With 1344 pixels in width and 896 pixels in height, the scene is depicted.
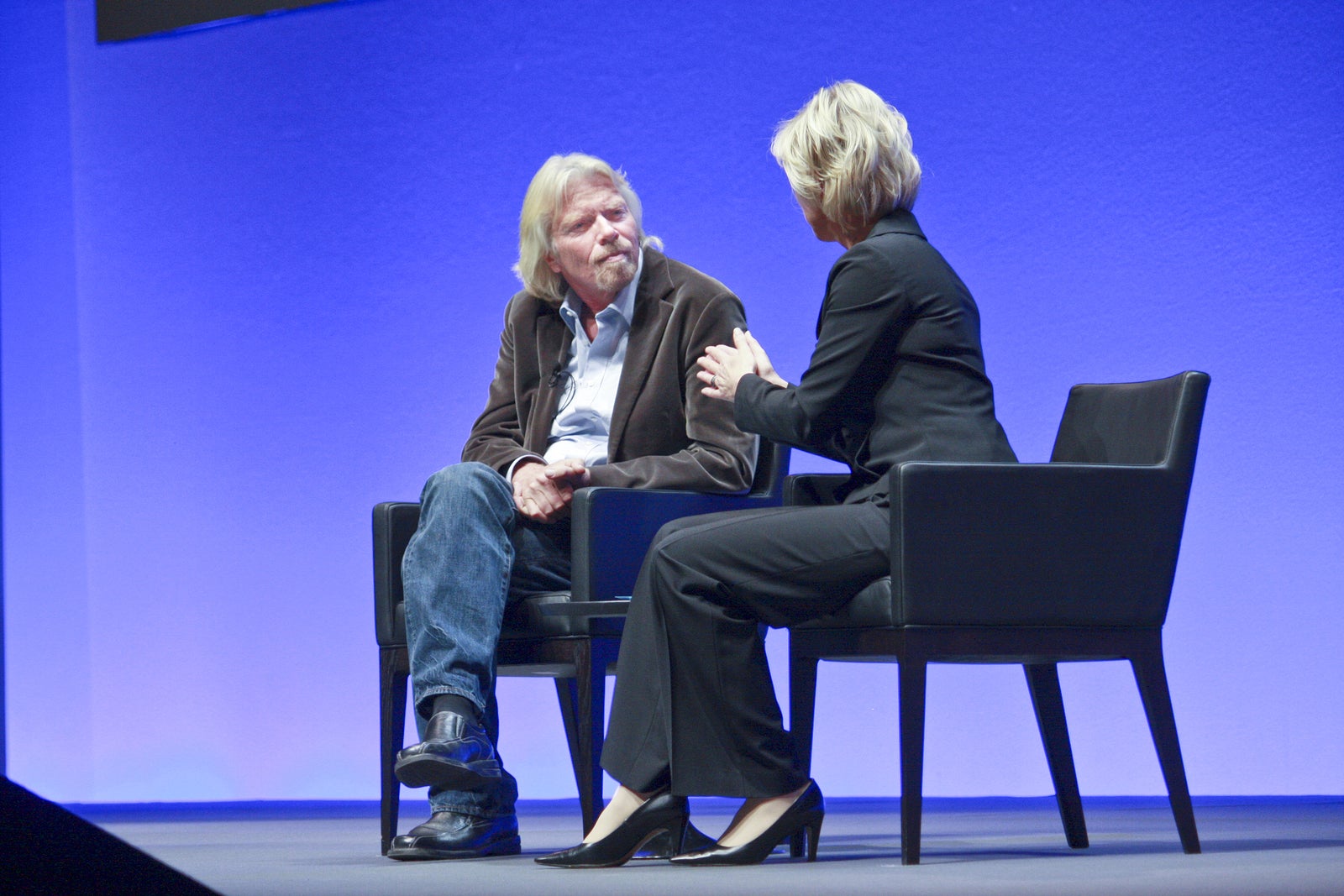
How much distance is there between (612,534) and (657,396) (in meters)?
0.32

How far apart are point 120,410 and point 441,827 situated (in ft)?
9.32

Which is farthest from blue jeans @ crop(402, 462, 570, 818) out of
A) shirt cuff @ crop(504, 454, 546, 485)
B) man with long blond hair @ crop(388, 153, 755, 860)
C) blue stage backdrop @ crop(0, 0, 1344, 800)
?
blue stage backdrop @ crop(0, 0, 1344, 800)

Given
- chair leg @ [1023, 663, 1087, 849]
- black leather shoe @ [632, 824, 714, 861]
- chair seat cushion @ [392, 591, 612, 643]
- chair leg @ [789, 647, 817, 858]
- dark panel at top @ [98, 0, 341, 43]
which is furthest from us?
dark panel at top @ [98, 0, 341, 43]

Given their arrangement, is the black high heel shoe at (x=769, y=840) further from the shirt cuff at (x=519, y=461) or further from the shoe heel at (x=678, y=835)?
the shirt cuff at (x=519, y=461)

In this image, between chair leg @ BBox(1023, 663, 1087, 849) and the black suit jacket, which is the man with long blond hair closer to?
the black suit jacket

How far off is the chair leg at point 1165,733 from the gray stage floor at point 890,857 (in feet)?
0.15

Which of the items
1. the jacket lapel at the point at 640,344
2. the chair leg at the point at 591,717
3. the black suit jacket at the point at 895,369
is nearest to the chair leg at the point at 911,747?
the black suit jacket at the point at 895,369

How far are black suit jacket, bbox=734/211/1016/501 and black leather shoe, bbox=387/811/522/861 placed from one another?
72 cm

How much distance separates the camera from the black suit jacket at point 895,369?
221 centimetres

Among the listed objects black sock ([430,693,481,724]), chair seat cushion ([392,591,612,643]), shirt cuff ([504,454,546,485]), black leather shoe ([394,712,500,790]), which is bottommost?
black leather shoe ([394,712,500,790])

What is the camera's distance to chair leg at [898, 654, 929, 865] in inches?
82.1

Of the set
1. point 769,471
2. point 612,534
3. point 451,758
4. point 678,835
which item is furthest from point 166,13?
point 678,835

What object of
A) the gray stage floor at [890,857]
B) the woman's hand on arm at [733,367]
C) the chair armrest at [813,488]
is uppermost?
the woman's hand on arm at [733,367]

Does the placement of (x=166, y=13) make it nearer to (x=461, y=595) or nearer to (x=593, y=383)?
(x=593, y=383)
